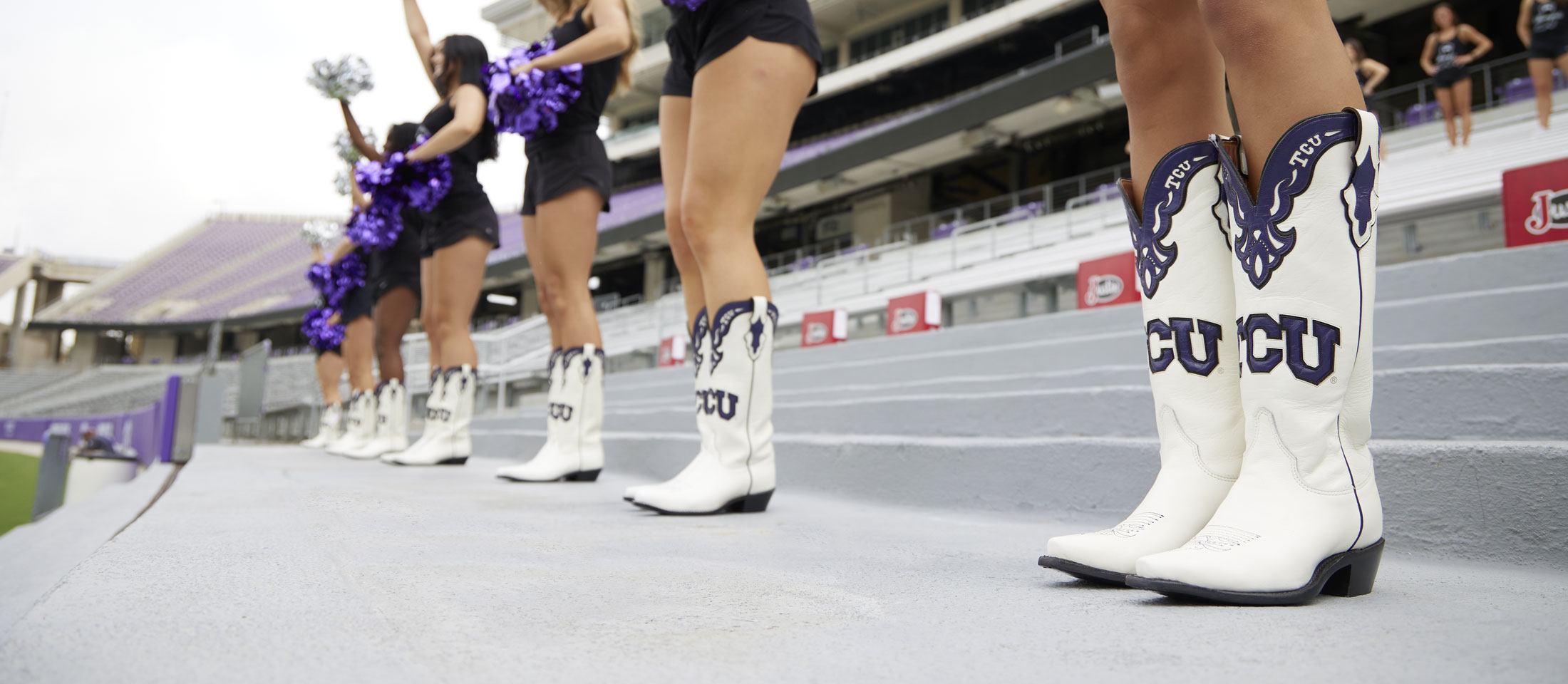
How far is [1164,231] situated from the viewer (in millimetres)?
984

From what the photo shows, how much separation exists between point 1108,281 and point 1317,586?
624 cm

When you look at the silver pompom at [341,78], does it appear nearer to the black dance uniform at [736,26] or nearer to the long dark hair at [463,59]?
the long dark hair at [463,59]

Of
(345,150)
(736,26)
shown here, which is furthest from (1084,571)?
(345,150)

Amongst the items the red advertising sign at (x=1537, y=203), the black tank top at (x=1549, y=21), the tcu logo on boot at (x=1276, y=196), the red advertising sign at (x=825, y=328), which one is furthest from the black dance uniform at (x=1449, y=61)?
the tcu logo on boot at (x=1276, y=196)

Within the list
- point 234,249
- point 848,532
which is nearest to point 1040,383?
point 848,532

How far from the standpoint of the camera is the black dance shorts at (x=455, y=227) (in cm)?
328

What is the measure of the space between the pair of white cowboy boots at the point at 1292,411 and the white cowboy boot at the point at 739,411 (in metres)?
0.82

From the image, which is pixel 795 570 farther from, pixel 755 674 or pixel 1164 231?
pixel 1164 231

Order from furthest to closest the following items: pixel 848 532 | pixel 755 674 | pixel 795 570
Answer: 1. pixel 848 532
2. pixel 795 570
3. pixel 755 674

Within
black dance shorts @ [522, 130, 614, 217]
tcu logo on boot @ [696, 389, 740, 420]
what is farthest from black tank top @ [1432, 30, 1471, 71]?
tcu logo on boot @ [696, 389, 740, 420]

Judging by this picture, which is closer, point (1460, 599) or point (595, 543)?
point (1460, 599)

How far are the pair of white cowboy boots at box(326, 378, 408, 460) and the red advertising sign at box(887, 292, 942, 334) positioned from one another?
4645 mm

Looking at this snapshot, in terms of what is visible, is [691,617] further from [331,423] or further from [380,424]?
[331,423]

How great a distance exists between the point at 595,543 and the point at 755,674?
2.28 feet
